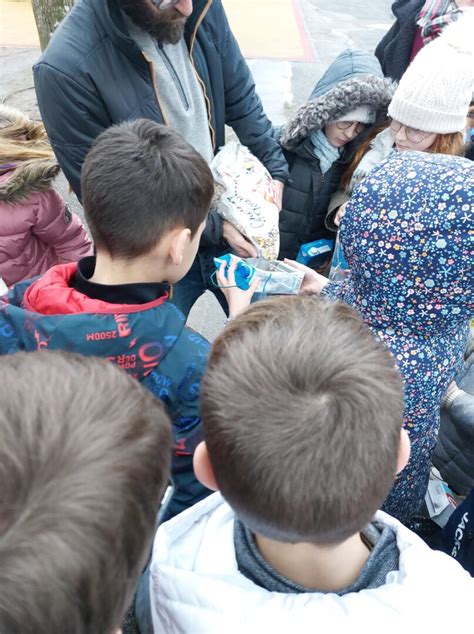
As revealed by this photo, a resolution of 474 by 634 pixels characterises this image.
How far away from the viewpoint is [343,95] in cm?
239

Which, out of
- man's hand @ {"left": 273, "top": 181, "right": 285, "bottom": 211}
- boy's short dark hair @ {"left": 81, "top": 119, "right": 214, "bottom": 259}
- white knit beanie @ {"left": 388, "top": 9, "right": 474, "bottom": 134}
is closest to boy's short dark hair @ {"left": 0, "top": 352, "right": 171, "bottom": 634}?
boy's short dark hair @ {"left": 81, "top": 119, "right": 214, "bottom": 259}

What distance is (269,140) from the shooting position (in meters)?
2.49

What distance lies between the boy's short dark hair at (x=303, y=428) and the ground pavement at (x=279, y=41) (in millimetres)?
4172

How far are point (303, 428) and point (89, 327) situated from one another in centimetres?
68

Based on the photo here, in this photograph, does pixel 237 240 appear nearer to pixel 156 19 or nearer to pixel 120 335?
pixel 156 19

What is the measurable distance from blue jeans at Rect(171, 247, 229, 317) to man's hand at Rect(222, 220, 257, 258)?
131 millimetres

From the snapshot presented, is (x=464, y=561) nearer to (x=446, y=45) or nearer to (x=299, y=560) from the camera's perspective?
(x=299, y=560)

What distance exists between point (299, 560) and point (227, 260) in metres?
1.26

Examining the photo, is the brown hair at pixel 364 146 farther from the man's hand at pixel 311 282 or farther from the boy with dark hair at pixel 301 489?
the boy with dark hair at pixel 301 489

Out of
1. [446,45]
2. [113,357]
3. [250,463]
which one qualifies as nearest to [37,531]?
[250,463]

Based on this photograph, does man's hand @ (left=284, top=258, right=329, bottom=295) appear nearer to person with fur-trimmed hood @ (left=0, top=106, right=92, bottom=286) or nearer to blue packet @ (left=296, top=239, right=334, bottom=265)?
blue packet @ (left=296, top=239, right=334, bottom=265)

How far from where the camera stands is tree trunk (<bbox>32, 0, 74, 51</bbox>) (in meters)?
4.25

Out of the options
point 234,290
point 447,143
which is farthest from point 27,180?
point 447,143

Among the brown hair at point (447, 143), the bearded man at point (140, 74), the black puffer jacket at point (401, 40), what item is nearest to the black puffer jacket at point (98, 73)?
the bearded man at point (140, 74)
